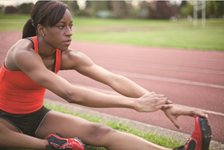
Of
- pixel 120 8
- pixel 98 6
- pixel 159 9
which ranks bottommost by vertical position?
pixel 159 9

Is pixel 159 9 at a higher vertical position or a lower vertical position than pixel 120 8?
lower

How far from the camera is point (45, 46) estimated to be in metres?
1.98

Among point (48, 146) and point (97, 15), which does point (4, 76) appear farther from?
point (97, 15)

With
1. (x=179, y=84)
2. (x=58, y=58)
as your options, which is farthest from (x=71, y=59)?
(x=179, y=84)

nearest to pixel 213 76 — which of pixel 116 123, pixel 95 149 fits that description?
pixel 116 123

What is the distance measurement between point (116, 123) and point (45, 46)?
163 cm

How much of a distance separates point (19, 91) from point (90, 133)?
871 millimetres

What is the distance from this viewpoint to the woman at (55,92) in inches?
67.9

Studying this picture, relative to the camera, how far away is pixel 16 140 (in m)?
2.00

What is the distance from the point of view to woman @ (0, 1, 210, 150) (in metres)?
1.72

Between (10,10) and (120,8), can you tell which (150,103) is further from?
(120,8)

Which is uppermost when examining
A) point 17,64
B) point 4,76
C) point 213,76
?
point 17,64

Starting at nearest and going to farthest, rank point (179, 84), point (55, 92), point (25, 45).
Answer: point (55, 92)
point (25, 45)
point (179, 84)

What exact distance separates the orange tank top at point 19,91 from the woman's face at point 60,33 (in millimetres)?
167
